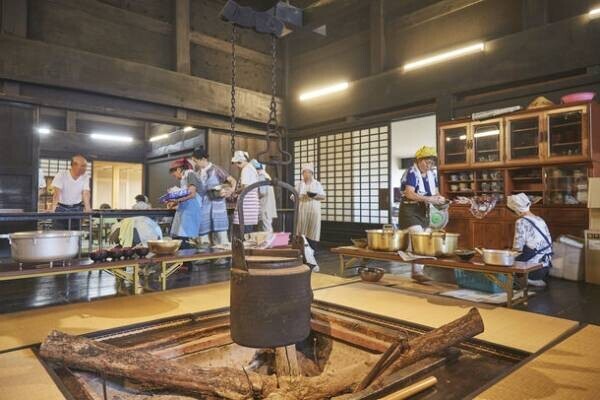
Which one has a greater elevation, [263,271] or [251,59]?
[251,59]

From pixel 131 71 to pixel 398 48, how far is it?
4.93 meters

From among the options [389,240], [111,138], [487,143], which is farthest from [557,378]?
[111,138]

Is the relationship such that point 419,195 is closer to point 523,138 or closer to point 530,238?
point 530,238

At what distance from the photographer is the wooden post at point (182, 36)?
7.36 metres

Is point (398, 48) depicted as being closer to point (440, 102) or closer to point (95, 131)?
point (440, 102)

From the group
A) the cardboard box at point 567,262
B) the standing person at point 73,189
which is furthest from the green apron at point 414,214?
the standing person at point 73,189

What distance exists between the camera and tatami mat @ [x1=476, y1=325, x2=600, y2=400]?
5.33 feet

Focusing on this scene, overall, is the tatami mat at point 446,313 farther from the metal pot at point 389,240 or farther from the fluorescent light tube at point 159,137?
the fluorescent light tube at point 159,137

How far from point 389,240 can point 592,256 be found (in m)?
2.59

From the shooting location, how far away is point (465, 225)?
6.15 meters

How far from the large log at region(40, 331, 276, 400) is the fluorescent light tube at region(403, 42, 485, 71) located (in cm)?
626

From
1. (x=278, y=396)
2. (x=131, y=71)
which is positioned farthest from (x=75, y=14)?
(x=278, y=396)

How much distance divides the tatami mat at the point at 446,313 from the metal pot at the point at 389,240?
0.41 meters

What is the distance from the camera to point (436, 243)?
3.61 meters
